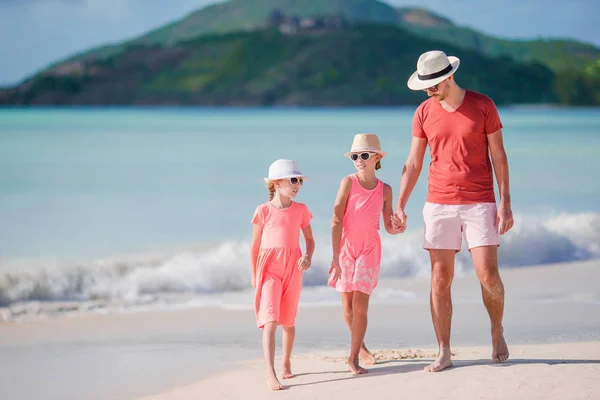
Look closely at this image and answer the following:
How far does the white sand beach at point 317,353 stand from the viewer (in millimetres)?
4363

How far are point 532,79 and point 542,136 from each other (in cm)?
5334

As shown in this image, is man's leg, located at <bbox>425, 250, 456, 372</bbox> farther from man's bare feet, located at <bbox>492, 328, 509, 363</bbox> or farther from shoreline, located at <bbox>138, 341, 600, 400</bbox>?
man's bare feet, located at <bbox>492, 328, 509, 363</bbox>

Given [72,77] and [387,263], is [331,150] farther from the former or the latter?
[72,77]

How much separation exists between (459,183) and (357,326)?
92 centimetres

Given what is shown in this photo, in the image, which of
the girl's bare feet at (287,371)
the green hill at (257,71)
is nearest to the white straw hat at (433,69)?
the girl's bare feet at (287,371)

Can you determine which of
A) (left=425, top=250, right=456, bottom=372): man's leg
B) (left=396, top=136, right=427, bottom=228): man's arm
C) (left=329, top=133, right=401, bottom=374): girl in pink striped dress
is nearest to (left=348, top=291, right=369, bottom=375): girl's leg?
(left=329, top=133, right=401, bottom=374): girl in pink striped dress

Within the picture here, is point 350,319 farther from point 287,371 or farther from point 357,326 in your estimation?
point 287,371

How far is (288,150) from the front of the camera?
3164cm

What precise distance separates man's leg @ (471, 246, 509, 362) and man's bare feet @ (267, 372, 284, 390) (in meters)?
1.13

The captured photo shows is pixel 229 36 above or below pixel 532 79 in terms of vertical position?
above

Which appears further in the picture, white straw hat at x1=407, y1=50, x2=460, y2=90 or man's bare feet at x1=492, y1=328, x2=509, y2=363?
man's bare feet at x1=492, y1=328, x2=509, y2=363

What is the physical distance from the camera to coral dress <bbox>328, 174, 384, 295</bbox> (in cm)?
470

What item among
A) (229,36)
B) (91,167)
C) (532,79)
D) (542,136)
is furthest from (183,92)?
(91,167)

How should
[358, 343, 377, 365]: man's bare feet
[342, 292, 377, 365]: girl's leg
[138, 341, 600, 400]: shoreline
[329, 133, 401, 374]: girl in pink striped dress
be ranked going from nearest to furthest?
[138, 341, 600, 400]: shoreline, [329, 133, 401, 374]: girl in pink striped dress, [342, 292, 377, 365]: girl's leg, [358, 343, 377, 365]: man's bare feet
